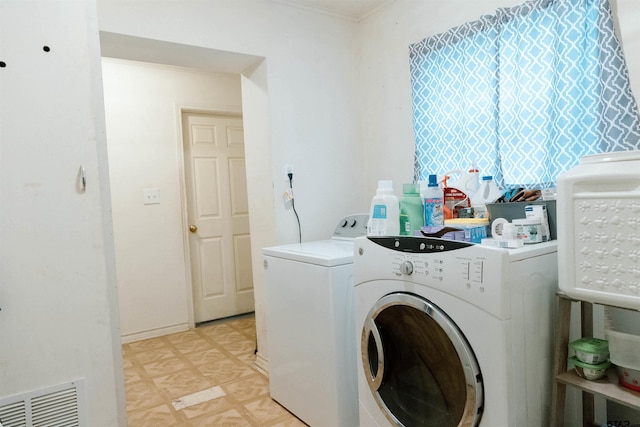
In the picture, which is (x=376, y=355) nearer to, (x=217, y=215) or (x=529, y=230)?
(x=529, y=230)

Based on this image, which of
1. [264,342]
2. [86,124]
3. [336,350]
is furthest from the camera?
[264,342]

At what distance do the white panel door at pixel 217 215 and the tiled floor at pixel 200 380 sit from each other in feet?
1.05

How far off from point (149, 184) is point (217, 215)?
62 centimetres

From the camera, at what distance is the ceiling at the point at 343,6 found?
7.98 ft

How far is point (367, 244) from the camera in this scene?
4.85 ft

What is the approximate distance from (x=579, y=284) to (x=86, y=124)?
169cm

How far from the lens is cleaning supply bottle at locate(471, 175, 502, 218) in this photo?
1787mm

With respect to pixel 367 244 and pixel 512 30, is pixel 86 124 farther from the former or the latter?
pixel 512 30

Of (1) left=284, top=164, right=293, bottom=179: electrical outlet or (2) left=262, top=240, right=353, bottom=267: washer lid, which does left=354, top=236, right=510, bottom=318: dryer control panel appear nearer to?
(2) left=262, top=240, right=353, bottom=267: washer lid

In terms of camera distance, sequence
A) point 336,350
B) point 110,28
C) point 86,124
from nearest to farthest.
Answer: point 86,124 → point 336,350 → point 110,28

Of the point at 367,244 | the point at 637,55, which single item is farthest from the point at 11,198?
the point at 637,55

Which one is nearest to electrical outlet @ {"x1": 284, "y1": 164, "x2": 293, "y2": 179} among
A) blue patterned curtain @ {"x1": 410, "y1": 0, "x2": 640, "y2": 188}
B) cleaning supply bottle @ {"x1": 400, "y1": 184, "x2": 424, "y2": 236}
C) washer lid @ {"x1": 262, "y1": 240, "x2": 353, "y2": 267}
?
washer lid @ {"x1": 262, "y1": 240, "x2": 353, "y2": 267}

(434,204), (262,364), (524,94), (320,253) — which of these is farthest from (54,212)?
(524,94)

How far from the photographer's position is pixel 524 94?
176cm
